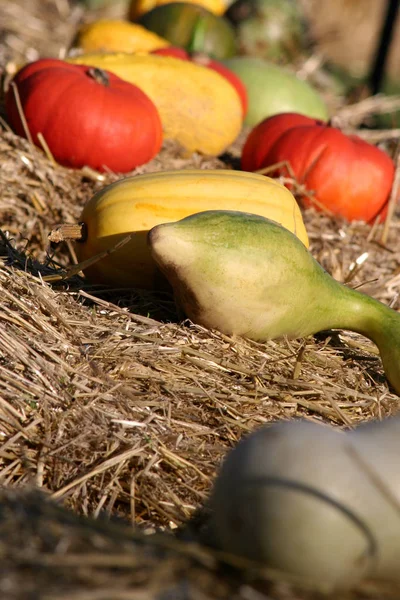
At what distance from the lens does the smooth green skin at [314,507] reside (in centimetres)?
137

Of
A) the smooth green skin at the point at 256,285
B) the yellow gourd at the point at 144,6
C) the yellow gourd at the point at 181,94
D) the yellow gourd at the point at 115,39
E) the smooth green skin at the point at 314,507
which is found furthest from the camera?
the yellow gourd at the point at 144,6

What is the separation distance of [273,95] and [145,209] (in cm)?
277

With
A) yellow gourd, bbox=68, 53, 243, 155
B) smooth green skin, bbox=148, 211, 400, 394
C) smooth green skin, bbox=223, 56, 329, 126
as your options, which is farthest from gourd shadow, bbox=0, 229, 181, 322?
smooth green skin, bbox=223, 56, 329, 126

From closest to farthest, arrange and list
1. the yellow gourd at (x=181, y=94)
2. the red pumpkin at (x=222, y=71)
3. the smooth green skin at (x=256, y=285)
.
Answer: the smooth green skin at (x=256, y=285) < the yellow gourd at (x=181, y=94) < the red pumpkin at (x=222, y=71)

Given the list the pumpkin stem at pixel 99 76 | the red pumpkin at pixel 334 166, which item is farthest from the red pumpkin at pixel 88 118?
the red pumpkin at pixel 334 166

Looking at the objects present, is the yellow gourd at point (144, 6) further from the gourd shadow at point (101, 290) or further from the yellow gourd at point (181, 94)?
the gourd shadow at point (101, 290)

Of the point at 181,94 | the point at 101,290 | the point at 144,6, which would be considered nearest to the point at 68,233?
the point at 101,290

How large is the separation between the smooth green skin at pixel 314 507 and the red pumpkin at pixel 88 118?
254 cm

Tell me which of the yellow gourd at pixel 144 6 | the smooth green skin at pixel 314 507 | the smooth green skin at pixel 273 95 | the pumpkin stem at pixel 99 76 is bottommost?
the yellow gourd at pixel 144 6

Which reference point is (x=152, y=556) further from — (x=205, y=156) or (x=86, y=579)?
(x=205, y=156)

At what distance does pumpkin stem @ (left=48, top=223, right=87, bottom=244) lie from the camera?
269 centimetres

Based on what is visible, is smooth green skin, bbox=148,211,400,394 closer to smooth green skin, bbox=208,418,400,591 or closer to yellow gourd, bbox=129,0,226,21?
smooth green skin, bbox=208,418,400,591

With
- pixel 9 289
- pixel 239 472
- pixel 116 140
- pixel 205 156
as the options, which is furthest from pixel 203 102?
pixel 239 472

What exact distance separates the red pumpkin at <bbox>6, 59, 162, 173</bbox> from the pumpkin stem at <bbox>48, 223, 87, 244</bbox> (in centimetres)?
95
